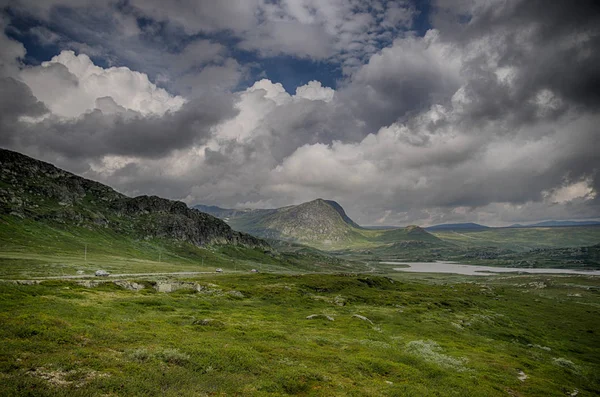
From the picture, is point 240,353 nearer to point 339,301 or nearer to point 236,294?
point 236,294

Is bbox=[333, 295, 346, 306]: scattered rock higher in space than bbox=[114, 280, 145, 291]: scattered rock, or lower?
lower

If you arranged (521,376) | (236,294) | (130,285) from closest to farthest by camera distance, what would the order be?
(521,376)
(130,285)
(236,294)

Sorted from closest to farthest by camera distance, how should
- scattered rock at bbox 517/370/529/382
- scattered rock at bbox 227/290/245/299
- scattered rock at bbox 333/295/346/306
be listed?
scattered rock at bbox 517/370/529/382 → scattered rock at bbox 227/290/245/299 → scattered rock at bbox 333/295/346/306

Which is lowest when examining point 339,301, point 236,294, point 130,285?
point 339,301

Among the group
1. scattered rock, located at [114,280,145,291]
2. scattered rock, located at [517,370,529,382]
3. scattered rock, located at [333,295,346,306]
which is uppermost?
scattered rock, located at [114,280,145,291]

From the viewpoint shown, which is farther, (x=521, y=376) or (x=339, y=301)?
(x=339, y=301)

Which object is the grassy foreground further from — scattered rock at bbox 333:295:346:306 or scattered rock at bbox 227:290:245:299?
scattered rock at bbox 333:295:346:306

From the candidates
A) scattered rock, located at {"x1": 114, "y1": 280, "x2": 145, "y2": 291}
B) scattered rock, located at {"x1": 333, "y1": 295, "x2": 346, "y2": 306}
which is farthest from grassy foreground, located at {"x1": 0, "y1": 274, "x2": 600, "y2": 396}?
scattered rock, located at {"x1": 333, "y1": 295, "x2": 346, "y2": 306}

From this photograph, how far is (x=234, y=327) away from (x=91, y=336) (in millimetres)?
19607

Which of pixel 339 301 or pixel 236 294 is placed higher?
pixel 236 294

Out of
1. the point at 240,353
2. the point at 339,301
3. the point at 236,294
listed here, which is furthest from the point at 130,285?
the point at 240,353

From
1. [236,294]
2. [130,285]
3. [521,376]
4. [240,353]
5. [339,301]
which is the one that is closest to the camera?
[240,353]

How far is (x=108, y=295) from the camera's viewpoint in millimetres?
61156

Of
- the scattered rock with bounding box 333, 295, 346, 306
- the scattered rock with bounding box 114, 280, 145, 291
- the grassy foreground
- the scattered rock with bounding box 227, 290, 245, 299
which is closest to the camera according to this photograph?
the grassy foreground
